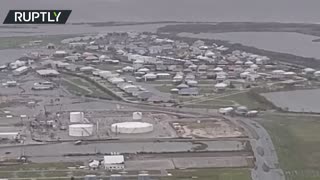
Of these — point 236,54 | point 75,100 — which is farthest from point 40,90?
point 236,54

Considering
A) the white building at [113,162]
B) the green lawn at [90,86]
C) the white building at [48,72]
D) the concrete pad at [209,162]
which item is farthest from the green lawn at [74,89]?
the concrete pad at [209,162]

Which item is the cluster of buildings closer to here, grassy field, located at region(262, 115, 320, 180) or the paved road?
grassy field, located at region(262, 115, 320, 180)

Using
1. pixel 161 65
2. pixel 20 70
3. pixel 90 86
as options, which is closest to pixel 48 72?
pixel 20 70

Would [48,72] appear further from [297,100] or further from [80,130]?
[80,130]

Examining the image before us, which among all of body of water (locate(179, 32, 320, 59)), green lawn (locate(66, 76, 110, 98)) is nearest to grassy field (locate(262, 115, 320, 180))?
green lawn (locate(66, 76, 110, 98))

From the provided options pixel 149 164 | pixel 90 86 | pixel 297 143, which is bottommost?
pixel 90 86

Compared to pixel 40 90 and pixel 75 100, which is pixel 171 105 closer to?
pixel 75 100
